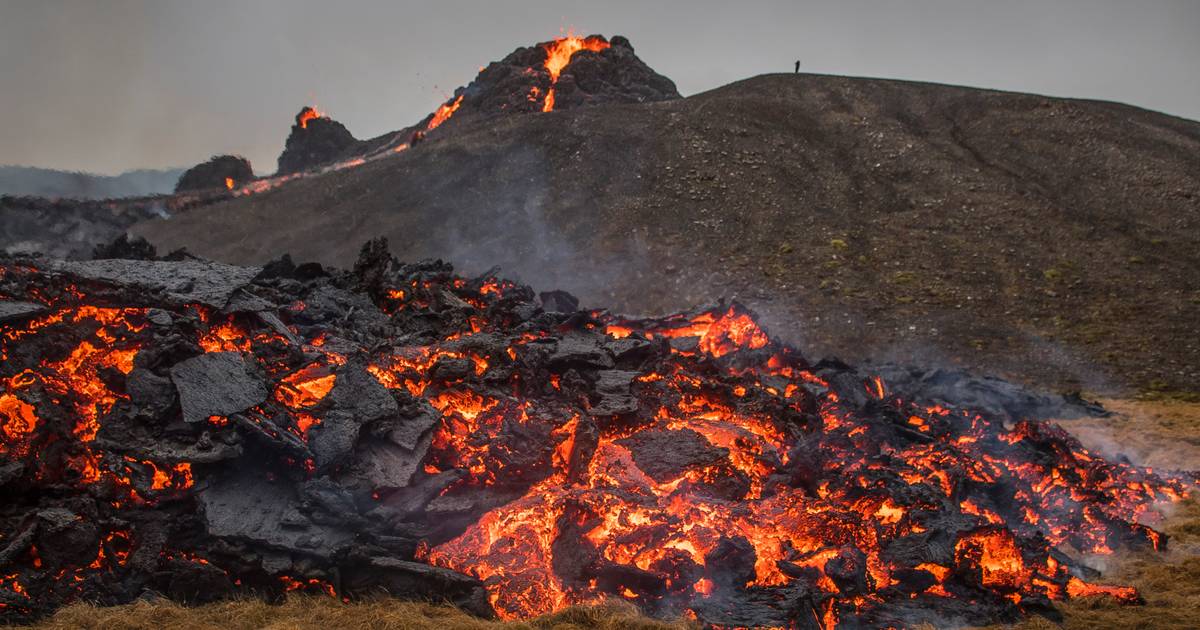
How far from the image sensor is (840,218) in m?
26.4

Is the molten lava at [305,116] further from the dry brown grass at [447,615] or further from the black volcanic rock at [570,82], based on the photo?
the dry brown grass at [447,615]

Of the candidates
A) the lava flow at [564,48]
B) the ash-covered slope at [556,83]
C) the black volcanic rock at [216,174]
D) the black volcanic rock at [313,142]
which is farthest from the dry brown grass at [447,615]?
the black volcanic rock at [313,142]

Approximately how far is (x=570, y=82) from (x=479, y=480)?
52394mm

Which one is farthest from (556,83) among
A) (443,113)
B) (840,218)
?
(840,218)

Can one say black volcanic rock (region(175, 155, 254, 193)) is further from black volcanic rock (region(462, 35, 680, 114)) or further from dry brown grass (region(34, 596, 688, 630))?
dry brown grass (region(34, 596, 688, 630))

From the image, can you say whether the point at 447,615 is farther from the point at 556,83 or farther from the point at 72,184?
the point at 72,184

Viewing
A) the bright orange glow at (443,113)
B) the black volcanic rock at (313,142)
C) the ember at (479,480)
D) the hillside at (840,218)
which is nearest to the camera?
the ember at (479,480)

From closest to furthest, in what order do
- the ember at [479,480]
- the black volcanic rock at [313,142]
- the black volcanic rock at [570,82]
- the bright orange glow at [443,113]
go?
the ember at [479,480] < the black volcanic rock at [570,82] < the bright orange glow at [443,113] < the black volcanic rock at [313,142]

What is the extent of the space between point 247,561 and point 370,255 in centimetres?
944

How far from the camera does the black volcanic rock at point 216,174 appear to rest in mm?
60500

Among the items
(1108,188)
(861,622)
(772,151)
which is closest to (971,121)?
(1108,188)

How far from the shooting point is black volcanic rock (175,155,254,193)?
2382 inches

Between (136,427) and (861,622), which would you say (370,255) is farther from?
(861,622)

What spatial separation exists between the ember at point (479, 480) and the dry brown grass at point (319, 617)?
26cm
